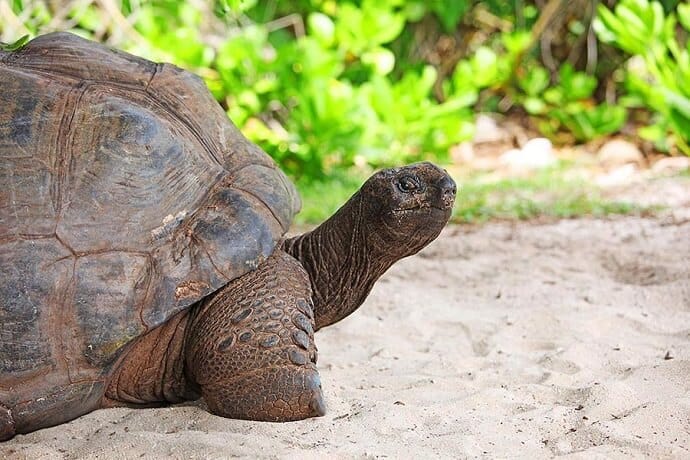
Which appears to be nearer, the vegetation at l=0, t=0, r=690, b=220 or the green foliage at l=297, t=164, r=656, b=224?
the green foliage at l=297, t=164, r=656, b=224

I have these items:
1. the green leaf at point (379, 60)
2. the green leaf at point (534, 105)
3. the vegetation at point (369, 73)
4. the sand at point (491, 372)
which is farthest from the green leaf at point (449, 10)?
the sand at point (491, 372)

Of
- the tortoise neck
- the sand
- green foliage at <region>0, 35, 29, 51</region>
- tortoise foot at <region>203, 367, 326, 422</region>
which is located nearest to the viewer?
the sand

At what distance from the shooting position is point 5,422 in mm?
2377

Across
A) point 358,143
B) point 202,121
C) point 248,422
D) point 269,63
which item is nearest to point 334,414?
point 248,422

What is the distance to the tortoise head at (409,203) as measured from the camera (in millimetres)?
2719

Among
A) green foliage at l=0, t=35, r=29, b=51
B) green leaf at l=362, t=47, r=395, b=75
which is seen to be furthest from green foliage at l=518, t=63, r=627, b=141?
green foliage at l=0, t=35, r=29, b=51

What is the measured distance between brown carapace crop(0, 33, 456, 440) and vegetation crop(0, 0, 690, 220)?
108 inches

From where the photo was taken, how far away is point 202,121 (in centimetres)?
285

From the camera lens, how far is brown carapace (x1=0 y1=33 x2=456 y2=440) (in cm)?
236

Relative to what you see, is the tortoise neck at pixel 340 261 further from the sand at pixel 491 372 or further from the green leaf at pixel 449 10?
the green leaf at pixel 449 10

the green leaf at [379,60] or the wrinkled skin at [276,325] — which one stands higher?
the wrinkled skin at [276,325]

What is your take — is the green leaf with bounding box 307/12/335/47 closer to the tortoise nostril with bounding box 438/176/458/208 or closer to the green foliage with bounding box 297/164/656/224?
the green foliage with bounding box 297/164/656/224

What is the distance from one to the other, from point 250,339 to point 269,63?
4.38m

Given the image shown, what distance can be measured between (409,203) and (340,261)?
1.28ft
